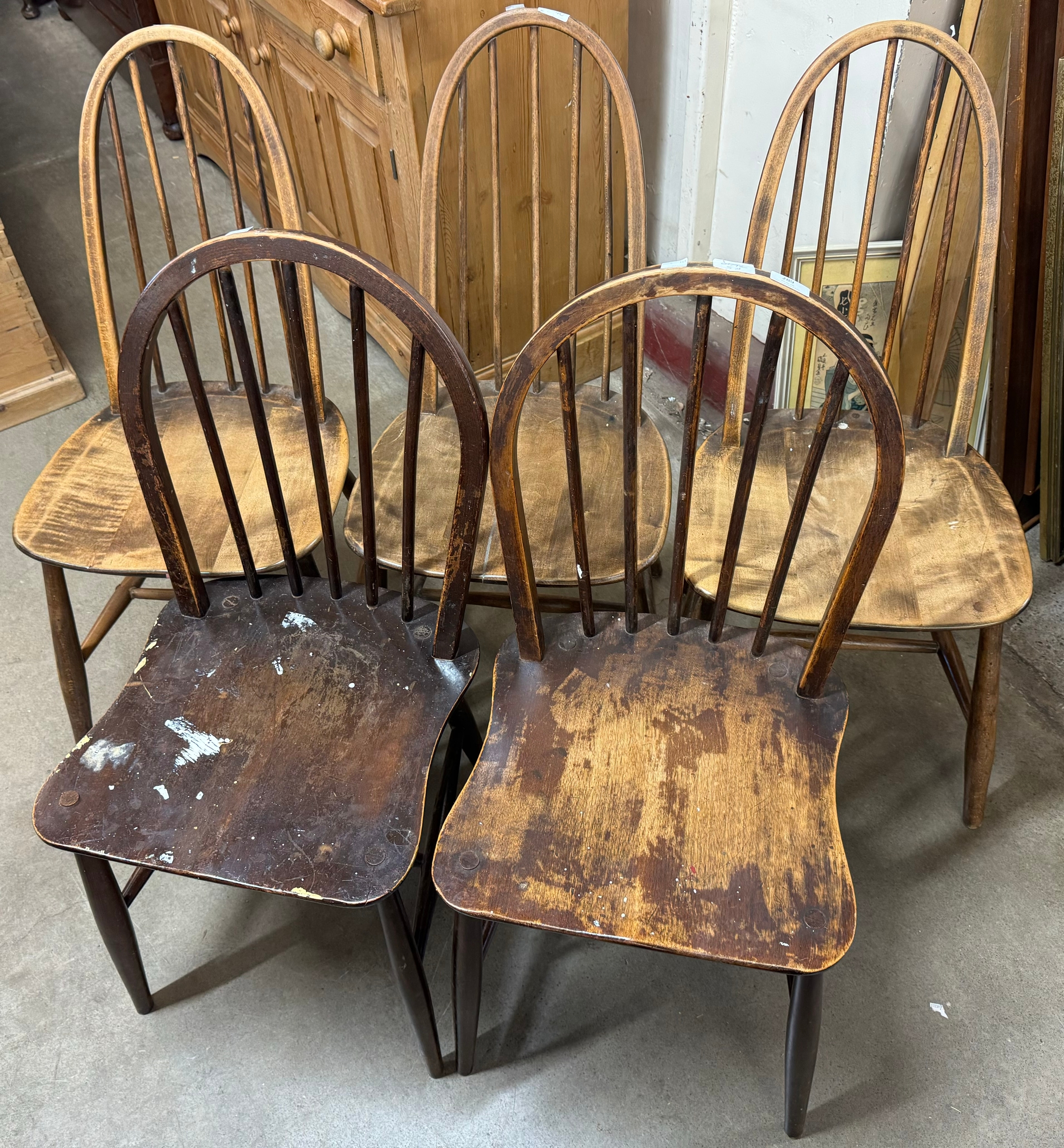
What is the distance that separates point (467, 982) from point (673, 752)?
36 cm

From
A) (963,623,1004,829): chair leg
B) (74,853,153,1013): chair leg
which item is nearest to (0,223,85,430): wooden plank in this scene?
(74,853,153,1013): chair leg

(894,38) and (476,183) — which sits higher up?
(894,38)

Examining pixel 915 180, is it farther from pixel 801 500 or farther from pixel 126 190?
pixel 126 190

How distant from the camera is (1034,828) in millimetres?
1431

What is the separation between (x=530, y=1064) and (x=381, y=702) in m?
0.54

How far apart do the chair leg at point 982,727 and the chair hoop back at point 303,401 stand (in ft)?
2.26

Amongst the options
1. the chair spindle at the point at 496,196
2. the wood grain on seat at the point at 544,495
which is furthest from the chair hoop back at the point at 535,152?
the wood grain on seat at the point at 544,495

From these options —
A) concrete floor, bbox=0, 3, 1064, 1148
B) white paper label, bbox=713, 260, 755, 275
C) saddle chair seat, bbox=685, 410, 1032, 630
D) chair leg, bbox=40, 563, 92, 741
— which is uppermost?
white paper label, bbox=713, 260, 755, 275

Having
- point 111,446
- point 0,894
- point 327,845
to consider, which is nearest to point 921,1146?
point 327,845

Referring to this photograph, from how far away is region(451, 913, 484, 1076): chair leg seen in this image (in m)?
1.04

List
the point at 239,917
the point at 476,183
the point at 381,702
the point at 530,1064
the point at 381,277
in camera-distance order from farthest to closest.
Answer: the point at 476,183, the point at 239,917, the point at 530,1064, the point at 381,702, the point at 381,277

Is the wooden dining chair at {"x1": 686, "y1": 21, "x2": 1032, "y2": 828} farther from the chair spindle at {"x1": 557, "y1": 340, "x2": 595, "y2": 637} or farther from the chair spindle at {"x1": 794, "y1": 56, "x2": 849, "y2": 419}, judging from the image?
the chair spindle at {"x1": 557, "y1": 340, "x2": 595, "y2": 637}

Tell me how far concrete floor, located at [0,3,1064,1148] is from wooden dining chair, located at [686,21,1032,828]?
151 mm

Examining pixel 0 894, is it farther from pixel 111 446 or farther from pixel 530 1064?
pixel 530 1064
